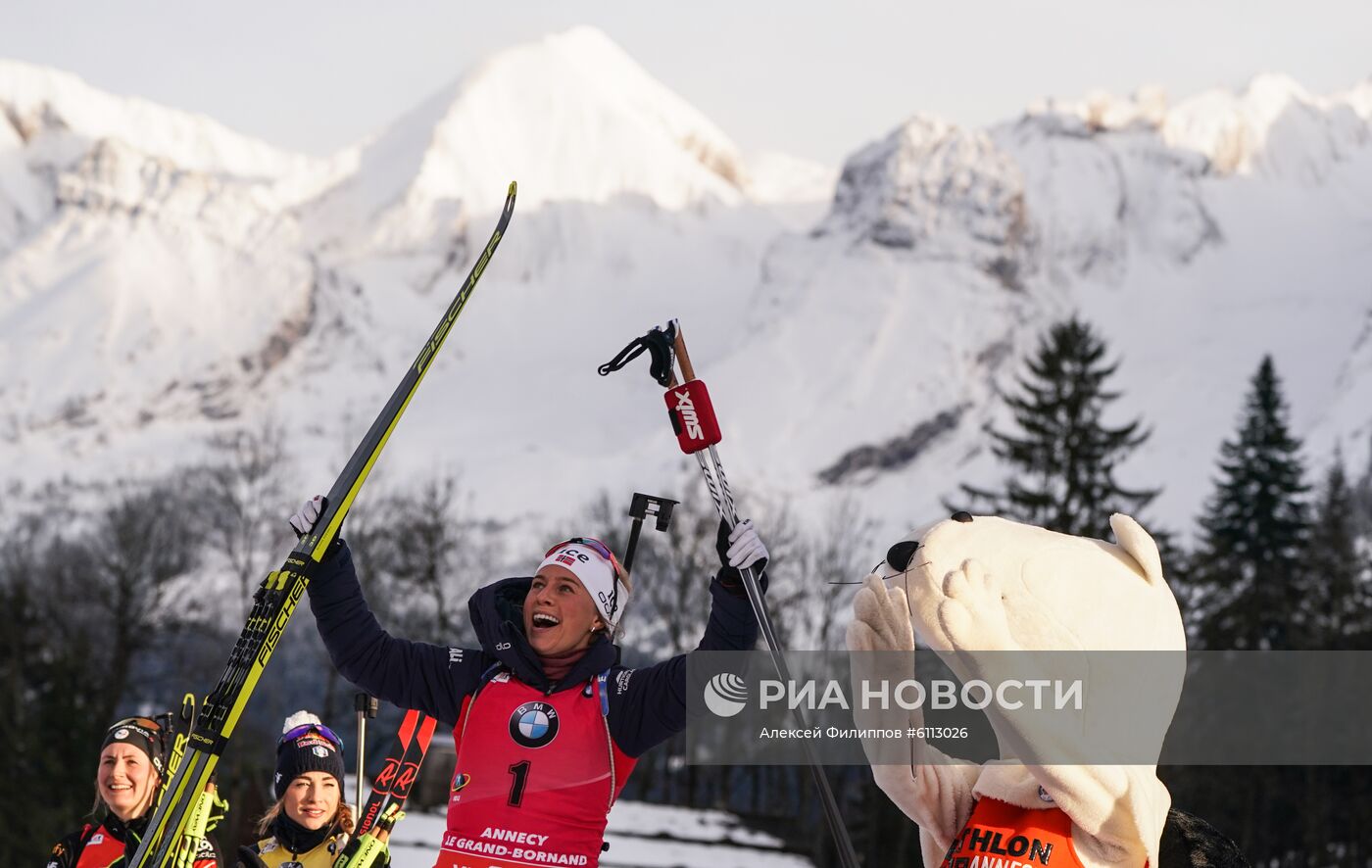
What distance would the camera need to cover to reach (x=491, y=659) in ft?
16.0

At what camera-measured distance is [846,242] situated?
17450 centimetres

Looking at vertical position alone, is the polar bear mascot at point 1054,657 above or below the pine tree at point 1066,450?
below

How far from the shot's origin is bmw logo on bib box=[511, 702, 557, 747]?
15.0 feet

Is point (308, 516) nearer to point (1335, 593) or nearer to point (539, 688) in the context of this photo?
point (539, 688)

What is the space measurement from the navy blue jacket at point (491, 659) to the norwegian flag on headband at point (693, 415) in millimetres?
509

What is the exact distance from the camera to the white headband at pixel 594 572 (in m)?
4.79

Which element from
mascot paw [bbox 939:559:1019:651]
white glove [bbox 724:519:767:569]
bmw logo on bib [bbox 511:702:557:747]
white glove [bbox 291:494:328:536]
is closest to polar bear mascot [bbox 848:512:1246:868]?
mascot paw [bbox 939:559:1019:651]

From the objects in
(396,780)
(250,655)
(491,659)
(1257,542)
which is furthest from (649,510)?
(1257,542)

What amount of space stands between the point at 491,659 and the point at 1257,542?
3788cm

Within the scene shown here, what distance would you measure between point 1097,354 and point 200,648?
86.5 ft

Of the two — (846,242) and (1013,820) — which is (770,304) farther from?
(1013,820)

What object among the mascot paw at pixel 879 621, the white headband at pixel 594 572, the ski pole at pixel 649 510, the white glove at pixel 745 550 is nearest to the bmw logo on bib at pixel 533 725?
the white headband at pixel 594 572

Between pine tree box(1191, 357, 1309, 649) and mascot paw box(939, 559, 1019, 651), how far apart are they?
107 feet

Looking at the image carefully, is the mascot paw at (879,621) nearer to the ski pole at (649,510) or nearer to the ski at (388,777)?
the ski pole at (649,510)
